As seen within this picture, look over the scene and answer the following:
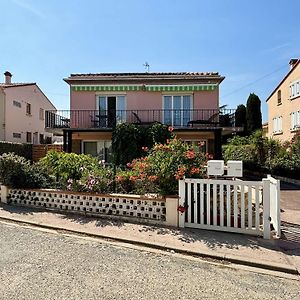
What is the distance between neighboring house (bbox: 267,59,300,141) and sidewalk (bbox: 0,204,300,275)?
28.4 metres

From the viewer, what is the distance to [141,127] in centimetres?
2272

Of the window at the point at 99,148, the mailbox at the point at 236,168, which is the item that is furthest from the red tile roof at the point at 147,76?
the mailbox at the point at 236,168

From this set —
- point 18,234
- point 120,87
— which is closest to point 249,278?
point 18,234

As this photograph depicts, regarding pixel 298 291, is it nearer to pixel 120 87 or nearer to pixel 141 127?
pixel 141 127

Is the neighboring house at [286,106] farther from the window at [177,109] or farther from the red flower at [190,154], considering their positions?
the red flower at [190,154]

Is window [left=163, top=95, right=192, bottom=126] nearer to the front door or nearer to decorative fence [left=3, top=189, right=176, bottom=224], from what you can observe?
the front door

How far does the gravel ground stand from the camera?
4992mm

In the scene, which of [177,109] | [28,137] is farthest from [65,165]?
[28,137]

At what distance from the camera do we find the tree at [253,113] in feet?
156

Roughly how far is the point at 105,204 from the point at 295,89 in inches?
1299

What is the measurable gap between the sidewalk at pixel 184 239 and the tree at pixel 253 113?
42.3 meters

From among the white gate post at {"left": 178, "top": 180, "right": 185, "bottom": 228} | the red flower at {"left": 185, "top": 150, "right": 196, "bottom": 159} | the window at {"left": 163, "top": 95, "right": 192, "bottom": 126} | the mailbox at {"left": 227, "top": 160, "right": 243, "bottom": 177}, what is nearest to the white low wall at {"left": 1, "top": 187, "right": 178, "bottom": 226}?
the white gate post at {"left": 178, "top": 180, "right": 185, "bottom": 228}

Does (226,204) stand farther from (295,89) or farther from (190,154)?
(295,89)

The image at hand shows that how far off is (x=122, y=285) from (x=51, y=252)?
248cm
